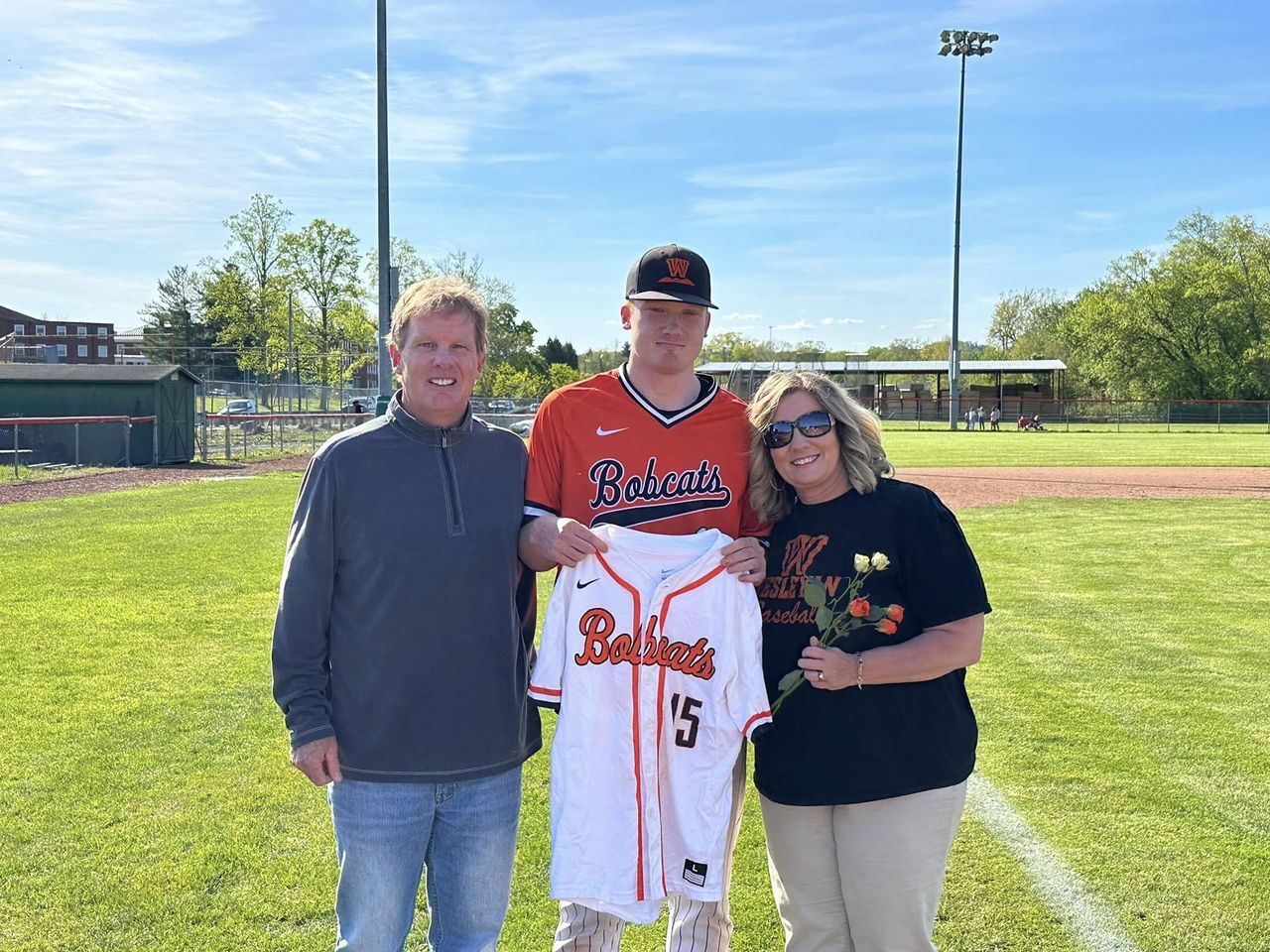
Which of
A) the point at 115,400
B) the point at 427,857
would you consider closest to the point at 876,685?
the point at 427,857

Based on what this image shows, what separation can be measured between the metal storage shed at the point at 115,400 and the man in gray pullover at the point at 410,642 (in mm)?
25363

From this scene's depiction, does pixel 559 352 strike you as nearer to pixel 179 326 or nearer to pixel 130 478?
pixel 179 326

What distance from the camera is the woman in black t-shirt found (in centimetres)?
260

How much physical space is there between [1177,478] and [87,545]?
71.2ft

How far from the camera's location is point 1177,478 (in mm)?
22594

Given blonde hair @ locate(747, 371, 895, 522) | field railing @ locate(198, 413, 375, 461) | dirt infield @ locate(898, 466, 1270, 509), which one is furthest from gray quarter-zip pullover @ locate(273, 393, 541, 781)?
field railing @ locate(198, 413, 375, 461)

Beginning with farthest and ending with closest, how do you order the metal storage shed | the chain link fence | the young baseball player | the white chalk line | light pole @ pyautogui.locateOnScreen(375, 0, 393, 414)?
1. the chain link fence
2. the metal storage shed
3. light pole @ pyautogui.locateOnScreen(375, 0, 393, 414)
4. the white chalk line
5. the young baseball player

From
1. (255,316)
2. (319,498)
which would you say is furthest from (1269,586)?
(255,316)

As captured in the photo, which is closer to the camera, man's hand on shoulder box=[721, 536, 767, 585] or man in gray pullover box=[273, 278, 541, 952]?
man in gray pullover box=[273, 278, 541, 952]

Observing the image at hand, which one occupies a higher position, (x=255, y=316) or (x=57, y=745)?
(x=255, y=316)

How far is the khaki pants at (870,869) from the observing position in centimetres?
261

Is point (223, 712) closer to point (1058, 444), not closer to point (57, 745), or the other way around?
point (57, 745)

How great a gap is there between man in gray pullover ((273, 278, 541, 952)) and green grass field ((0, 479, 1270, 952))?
113cm

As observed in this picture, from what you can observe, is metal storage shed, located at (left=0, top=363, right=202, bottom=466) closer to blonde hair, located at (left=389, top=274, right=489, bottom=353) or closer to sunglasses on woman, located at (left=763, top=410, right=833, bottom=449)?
blonde hair, located at (left=389, top=274, right=489, bottom=353)
